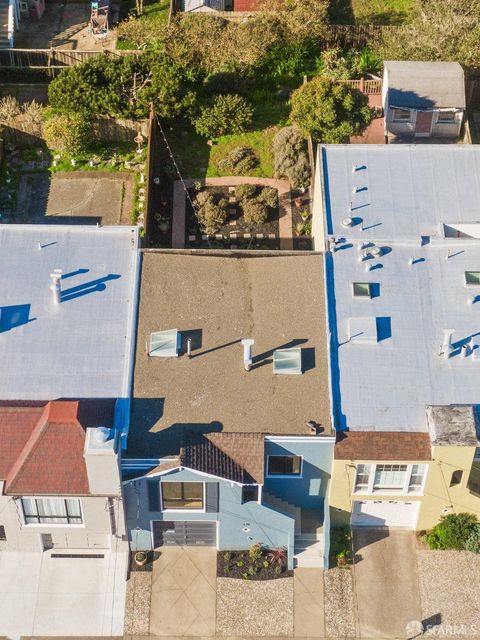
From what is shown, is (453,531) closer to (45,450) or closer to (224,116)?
(45,450)

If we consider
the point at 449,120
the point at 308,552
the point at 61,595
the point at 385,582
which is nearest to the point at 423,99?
the point at 449,120

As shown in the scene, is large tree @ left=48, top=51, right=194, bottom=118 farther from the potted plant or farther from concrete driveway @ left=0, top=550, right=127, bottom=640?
concrete driveway @ left=0, top=550, right=127, bottom=640

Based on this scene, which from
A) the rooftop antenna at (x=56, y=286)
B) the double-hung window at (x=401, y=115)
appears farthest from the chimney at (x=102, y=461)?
the double-hung window at (x=401, y=115)

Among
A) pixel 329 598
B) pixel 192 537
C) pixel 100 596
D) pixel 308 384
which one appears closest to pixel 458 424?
pixel 308 384

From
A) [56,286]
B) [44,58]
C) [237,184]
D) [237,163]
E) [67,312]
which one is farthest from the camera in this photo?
[44,58]

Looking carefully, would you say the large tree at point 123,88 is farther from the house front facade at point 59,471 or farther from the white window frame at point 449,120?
the house front facade at point 59,471

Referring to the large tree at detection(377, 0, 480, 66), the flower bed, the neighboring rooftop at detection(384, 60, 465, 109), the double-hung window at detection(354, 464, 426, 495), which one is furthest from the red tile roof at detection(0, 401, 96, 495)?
the large tree at detection(377, 0, 480, 66)
